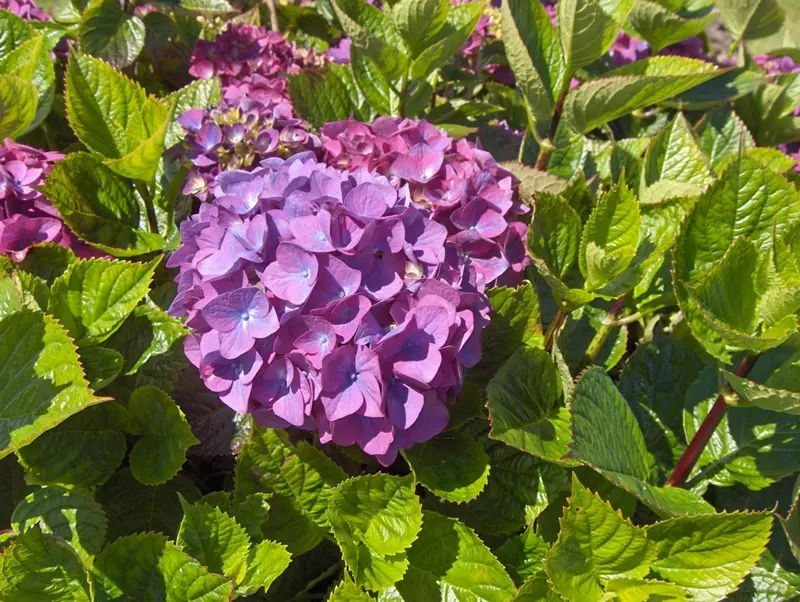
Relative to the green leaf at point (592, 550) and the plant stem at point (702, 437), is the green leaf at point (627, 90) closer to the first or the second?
the plant stem at point (702, 437)

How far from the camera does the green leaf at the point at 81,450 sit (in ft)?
3.53

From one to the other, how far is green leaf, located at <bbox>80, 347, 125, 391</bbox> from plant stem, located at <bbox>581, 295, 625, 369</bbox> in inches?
32.5

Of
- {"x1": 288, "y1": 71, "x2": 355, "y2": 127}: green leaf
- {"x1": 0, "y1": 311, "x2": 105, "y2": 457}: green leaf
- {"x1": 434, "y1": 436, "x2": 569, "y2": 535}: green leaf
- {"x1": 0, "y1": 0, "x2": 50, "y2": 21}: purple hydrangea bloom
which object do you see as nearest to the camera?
{"x1": 0, "y1": 311, "x2": 105, "y2": 457}: green leaf

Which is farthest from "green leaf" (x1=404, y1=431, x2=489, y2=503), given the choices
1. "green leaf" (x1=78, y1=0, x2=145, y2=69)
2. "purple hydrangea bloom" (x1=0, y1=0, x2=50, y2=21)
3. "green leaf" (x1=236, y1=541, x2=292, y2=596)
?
"purple hydrangea bloom" (x1=0, y1=0, x2=50, y2=21)

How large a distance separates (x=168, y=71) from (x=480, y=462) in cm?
154

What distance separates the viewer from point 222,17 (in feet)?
6.87

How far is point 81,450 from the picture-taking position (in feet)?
3.71

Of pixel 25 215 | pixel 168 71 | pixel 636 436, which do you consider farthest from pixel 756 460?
pixel 168 71

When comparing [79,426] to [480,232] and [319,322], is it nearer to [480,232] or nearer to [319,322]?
[319,322]

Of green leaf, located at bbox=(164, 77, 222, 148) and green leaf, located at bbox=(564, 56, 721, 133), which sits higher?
green leaf, located at bbox=(564, 56, 721, 133)

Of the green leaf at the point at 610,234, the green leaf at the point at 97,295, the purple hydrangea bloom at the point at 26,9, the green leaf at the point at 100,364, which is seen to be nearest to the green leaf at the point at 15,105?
the green leaf at the point at 97,295

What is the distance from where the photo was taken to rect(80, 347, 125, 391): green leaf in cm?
109

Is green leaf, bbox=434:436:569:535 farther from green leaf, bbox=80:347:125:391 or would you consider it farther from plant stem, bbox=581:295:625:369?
green leaf, bbox=80:347:125:391

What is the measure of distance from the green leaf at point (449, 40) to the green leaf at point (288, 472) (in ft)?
2.50
